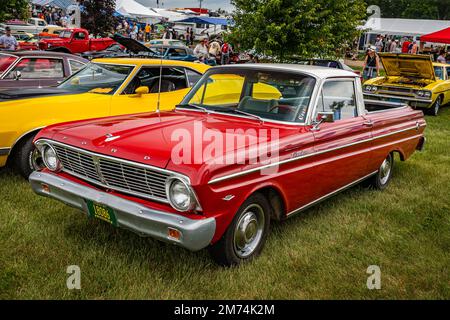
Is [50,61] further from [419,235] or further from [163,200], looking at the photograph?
[419,235]

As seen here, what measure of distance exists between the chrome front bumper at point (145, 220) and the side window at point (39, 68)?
494 centimetres

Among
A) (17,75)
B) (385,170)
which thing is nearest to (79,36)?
(17,75)

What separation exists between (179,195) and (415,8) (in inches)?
2769

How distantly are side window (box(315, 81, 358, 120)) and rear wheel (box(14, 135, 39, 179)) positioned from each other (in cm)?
336

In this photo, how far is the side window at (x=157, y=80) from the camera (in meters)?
6.23

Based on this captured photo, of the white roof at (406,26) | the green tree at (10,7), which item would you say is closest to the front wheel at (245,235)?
the green tree at (10,7)

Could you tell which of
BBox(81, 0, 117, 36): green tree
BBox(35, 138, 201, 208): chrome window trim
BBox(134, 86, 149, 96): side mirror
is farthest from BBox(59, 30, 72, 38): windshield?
BBox(35, 138, 201, 208): chrome window trim

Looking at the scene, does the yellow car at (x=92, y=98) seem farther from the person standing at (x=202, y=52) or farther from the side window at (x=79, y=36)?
the side window at (x=79, y=36)

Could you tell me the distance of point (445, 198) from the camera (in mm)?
5492

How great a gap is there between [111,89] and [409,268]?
14.4 ft

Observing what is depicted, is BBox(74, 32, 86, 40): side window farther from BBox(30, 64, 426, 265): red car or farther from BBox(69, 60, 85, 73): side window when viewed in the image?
BBox(30, 64, 426, 265): red car

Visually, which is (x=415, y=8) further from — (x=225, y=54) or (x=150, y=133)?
(x=150, y=133)

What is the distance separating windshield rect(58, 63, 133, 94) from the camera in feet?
20.0

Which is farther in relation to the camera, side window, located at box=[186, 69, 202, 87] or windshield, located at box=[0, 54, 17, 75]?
windshield, located at box=[0, 54, 17, 75]
